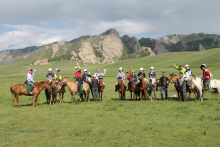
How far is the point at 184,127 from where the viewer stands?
10391 millimetres

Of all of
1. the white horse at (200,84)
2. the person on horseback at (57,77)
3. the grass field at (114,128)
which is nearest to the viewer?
the grass field at (114,128)

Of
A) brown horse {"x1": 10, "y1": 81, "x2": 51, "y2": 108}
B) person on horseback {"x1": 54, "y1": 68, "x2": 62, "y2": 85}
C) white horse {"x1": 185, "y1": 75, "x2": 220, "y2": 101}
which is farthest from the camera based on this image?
person on horseback {"x1": 54, "y1": 68, "x2": 62, "y2": 85}

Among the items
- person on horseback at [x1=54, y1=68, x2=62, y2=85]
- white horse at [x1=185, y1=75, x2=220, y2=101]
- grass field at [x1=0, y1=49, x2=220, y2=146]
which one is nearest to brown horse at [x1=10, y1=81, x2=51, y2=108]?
person on horseback at [x1=54, y1=68, x2=62, y2=85]

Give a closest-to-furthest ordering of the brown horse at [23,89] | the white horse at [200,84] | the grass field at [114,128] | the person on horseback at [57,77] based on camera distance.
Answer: the grass field at [114,128] → the brown horse at [23,89] → the white horse at [200,84] → the person on horseback at [57,77]

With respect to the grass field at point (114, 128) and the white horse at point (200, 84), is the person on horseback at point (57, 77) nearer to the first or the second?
the grass field at point (114, 128)

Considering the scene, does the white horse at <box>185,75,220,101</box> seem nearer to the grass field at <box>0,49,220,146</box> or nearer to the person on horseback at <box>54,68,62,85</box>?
the grass field at <box>0,49,220,146</box>

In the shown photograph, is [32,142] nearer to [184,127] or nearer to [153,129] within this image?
[153,129]

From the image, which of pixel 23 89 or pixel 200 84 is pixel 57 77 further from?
pixel 200 84

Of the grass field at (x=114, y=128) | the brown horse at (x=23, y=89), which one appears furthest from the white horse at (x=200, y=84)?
the brown horse at (x=23, y=89)

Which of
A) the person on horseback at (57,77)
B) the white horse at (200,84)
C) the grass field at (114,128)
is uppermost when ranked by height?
the person on horseback at (57,77)

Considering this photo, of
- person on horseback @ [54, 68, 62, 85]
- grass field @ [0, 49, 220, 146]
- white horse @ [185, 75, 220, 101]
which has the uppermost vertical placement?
person on horseback @ [54, 68, 62, 85]

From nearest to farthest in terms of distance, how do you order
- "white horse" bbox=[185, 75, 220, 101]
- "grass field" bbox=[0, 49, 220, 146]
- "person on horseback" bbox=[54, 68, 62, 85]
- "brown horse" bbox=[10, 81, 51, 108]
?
"grass field" bbox=[0, 49, 220, 146], "brown horse" bbox=[10, 81, 51, 108], "white horse" bbox=[185, 75, 220, 101], "person on horseback" bbox=[54, 68, 62, 85]

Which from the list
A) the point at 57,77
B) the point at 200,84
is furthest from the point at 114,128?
the point at 200,84

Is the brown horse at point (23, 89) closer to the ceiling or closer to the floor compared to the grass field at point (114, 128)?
closer to the ceiling
